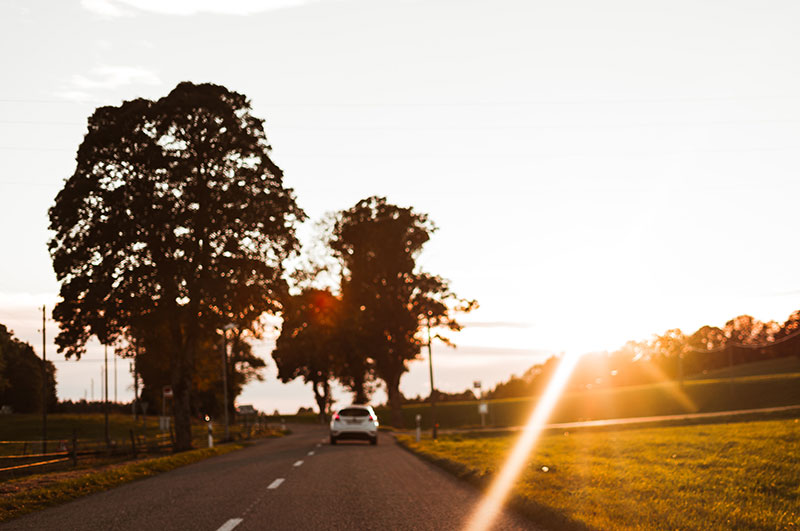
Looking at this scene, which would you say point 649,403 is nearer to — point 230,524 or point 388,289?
point 388,289

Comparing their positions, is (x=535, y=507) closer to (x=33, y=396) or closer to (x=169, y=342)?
(x=169, y=342)

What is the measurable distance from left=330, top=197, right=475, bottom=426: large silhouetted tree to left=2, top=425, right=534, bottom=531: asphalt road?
41750mm

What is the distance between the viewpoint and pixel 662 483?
13875 millimetres

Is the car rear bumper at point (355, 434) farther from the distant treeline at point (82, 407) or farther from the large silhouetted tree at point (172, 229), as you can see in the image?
the distant treeline at point (82, 407)

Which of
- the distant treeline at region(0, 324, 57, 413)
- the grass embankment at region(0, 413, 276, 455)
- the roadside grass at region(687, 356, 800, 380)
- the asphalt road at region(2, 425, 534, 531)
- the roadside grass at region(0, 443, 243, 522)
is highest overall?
the distant treeline at region(0, 324, 57, 413)

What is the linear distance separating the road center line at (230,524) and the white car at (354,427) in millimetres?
24021

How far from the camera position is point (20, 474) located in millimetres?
23234

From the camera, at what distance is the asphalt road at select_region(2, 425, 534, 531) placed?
10055 mm

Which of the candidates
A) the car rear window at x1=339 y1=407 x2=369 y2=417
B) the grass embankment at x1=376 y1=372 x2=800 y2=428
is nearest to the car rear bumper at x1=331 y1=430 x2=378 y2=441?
the car rear window at x1=339 y1=407 x2=369 y2=417

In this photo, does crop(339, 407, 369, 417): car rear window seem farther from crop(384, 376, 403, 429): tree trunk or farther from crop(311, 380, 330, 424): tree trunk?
crop(311, 380, 330, 424): tree trunk

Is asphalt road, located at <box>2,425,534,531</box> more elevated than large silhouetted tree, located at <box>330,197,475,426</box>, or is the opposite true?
large silhouetted tree, located at <box>330,197,475,426</box>

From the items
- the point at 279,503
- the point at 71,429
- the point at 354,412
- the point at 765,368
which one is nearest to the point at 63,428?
the point at 71,429

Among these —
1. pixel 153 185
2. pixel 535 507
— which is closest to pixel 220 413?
pixel 153 185

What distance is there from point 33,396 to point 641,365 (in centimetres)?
8748
